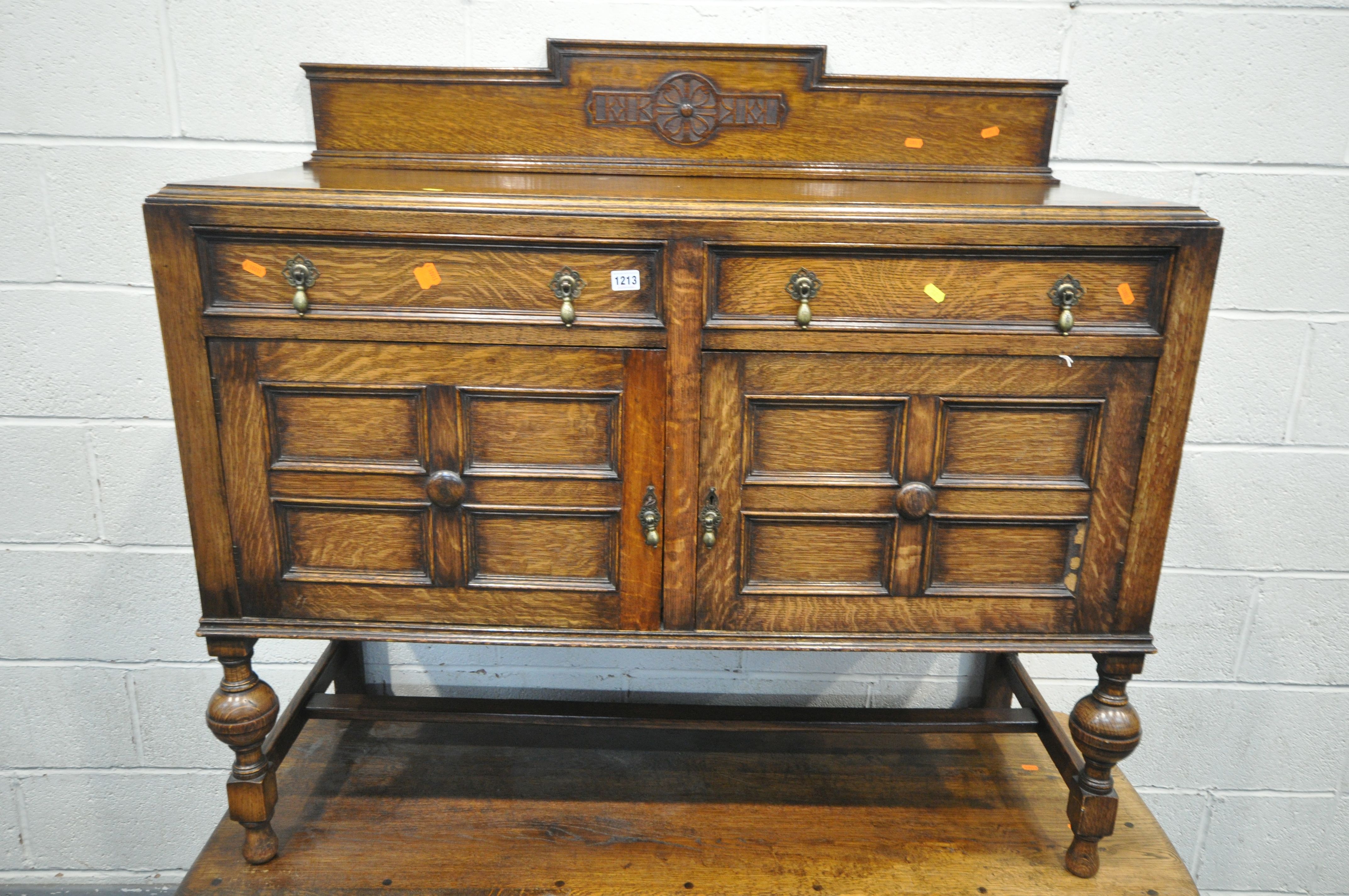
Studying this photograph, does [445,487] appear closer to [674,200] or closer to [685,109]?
[674,200]

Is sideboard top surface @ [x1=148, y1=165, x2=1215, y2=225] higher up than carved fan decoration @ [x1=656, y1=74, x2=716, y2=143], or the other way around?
carved fan decoration @ [x1=656, y1=74, x2=716, y2=143]

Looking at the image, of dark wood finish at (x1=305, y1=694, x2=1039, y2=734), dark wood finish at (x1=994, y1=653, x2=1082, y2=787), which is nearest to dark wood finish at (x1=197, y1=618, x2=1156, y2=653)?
dark wood finish at (x1=994, y1=653, x2=1082, y2=787)

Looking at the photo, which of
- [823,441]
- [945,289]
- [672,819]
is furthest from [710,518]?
[672,819]

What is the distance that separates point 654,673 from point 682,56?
47.5 inches

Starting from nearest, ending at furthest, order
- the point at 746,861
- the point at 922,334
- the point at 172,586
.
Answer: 1. the point at 922,334
2. the point at 746,861
3. the point at 172,586

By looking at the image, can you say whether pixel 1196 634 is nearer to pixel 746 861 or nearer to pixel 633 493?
pixel 746 861

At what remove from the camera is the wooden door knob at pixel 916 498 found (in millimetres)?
1225

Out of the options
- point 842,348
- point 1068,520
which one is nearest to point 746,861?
point 1068,520

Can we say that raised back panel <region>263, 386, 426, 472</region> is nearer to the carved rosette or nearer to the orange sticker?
the orange sticker

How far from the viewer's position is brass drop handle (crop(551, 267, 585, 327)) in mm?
1158

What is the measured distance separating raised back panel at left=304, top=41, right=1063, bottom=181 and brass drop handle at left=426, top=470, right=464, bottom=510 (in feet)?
2.02

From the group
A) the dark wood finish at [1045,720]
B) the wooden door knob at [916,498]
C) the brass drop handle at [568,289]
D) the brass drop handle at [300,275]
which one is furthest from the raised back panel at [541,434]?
the dark wood finish at [1045,720]

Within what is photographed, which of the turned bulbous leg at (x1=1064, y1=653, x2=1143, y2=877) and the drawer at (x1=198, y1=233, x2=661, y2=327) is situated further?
the turned bulbous leg at (x1=1064, y1=653, x2=1143, y2=877)

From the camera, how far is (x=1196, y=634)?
75.0 inches
